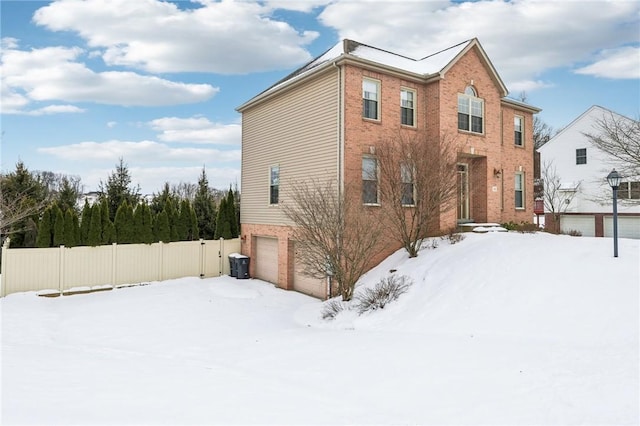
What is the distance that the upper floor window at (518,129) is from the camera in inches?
800

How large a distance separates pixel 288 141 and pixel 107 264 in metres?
8.65

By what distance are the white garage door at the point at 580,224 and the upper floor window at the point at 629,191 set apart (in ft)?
9.75

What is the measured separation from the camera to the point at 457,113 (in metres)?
16.1

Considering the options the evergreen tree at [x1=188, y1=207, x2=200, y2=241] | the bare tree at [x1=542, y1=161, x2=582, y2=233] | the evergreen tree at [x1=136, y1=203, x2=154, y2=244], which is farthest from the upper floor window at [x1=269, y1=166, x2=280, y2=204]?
the bare tree at [x1=542, y1=161, x2=582, y2=233]

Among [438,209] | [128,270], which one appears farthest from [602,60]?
[128,270]

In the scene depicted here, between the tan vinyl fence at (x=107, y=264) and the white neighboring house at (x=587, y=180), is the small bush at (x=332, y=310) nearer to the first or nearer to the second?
the tan vinyl fence at (x=107, y=264)

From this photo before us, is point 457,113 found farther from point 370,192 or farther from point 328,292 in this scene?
point 328,292

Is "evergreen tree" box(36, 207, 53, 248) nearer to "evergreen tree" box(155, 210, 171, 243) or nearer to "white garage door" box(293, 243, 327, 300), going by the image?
"evergreen tree" box(155, 210, 171, 243)

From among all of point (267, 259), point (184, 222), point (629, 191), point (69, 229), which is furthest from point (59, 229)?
point (629, 191)

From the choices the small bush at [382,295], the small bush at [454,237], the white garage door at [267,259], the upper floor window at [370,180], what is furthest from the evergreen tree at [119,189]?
the small bush at [454,237]

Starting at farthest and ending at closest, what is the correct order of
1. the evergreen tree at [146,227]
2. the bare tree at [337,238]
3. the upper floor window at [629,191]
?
1. the upper floor window at [629,191]
2. the evergreen tree at [146,227]
3. the bare tree at [337,238]

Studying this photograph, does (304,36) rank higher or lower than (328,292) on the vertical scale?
higher

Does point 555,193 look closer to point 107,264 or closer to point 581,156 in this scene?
point 581,156

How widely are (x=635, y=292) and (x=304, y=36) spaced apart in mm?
15652
